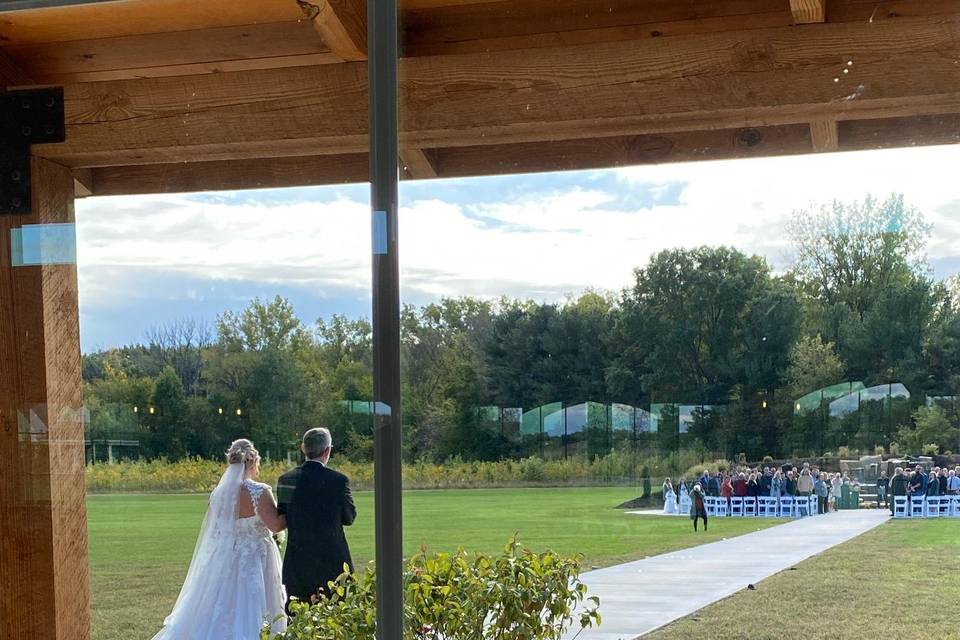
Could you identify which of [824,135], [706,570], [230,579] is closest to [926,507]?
[706,570]

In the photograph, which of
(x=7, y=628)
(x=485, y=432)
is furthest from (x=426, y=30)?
(x=7, y=628)

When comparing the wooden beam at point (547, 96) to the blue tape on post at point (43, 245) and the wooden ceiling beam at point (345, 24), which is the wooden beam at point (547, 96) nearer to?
the wooden ceiling beam at point (345, 24)

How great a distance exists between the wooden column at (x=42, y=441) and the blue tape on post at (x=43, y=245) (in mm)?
14

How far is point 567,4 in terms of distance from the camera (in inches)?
87.4

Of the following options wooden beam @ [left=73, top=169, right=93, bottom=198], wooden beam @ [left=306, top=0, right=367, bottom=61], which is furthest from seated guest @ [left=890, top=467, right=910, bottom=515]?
wooden beam @ [left=73, top=169, right=93, bottom=198]

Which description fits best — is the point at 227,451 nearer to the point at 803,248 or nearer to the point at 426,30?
the point at 426,30

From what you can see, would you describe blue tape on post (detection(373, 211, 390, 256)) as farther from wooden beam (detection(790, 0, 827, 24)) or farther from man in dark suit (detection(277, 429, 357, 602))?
wooden beam (detection(790, 0, 827, 24))

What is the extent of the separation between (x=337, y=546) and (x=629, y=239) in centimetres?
98

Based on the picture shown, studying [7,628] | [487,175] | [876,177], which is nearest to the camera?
[876,177]

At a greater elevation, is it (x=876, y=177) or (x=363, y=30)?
(x=363, y=30)

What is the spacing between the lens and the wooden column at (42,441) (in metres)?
2.45

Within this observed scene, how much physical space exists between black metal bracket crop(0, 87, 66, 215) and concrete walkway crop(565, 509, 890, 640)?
175cm

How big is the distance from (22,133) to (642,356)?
1.67m

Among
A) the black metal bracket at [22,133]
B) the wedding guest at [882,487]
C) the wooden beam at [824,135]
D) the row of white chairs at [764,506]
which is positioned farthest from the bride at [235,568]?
the wooden beam at [824,135]
